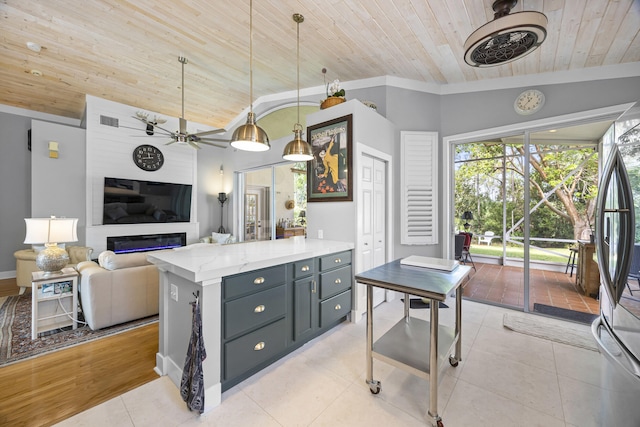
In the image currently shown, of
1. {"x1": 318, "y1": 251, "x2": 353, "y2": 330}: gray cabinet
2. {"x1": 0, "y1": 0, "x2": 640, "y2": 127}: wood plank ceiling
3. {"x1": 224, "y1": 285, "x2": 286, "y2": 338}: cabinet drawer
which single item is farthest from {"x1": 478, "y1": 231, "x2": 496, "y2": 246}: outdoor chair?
{"x1": 224, "y1": 285, "x2": 286, "y2": 338}: cabinet drawer

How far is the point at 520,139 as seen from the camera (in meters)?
4.01

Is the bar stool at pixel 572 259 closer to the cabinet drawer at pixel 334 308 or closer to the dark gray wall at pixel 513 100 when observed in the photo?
the dark gray wall at pixel 513 100

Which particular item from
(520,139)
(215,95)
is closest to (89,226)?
(215,95)

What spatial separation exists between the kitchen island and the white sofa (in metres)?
1.04

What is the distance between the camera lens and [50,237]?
2.74 metres

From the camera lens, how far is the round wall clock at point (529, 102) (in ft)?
10.3

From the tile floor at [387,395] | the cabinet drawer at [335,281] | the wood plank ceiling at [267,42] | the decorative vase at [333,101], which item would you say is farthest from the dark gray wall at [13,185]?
the cabinet drawer at [335,281]

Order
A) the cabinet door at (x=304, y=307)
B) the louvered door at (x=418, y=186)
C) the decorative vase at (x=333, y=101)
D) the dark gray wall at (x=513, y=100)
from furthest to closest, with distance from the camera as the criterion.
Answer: the louvered door at (x=418, y=186) → the decorative vase at (x=333, y=101) → the dark gray wall at (x=513, y=100) → the cabinet door at (x=304, y=307)

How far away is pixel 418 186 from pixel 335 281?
202cm

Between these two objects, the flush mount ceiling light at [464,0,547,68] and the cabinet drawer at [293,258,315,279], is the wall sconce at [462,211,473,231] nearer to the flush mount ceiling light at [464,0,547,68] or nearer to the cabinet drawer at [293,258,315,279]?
the flush mount ceiling light at [464,0,547,68]

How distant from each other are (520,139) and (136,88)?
6.70m

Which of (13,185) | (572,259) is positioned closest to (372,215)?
(572,259)

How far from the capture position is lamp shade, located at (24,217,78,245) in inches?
105

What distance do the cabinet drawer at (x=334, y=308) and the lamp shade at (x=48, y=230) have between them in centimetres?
295
